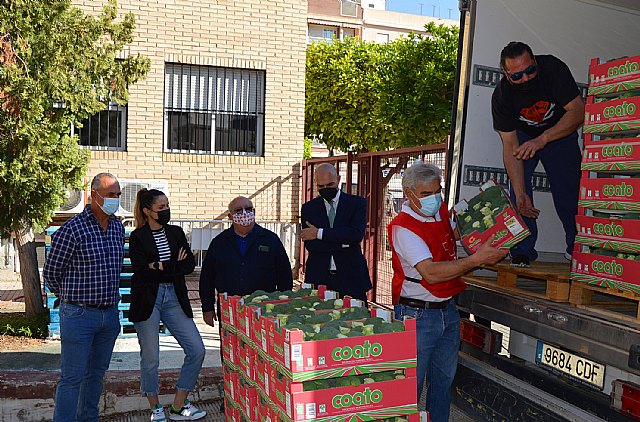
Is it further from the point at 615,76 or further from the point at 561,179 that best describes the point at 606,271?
the point at 561,179

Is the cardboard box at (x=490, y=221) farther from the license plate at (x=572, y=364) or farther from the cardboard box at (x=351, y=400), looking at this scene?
the cardboard box at (x=351, y=400)

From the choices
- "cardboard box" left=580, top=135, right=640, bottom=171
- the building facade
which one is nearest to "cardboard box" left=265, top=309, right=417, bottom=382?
"cardboard box" left=580, top=135, right=640, bottom=171

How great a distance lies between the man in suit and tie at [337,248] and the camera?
224 inches

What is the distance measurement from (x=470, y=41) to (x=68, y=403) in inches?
154

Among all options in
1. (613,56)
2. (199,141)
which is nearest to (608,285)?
(613,56)

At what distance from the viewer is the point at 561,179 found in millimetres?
4750

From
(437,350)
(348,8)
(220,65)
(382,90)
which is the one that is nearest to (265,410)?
(437,350)

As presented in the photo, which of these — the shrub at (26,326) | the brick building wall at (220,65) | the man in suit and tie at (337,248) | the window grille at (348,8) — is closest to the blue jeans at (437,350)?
the man in suit and tie at (337,248)

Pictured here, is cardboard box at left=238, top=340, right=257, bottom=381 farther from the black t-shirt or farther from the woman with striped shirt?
the black t-shirt

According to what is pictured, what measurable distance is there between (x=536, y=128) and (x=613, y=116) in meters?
1.34

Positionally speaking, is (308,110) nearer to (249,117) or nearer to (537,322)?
(249,117)

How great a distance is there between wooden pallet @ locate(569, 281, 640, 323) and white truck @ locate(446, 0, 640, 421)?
0.13 ft

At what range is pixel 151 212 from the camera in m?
5.39

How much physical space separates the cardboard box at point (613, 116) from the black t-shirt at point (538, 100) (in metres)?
0.82
